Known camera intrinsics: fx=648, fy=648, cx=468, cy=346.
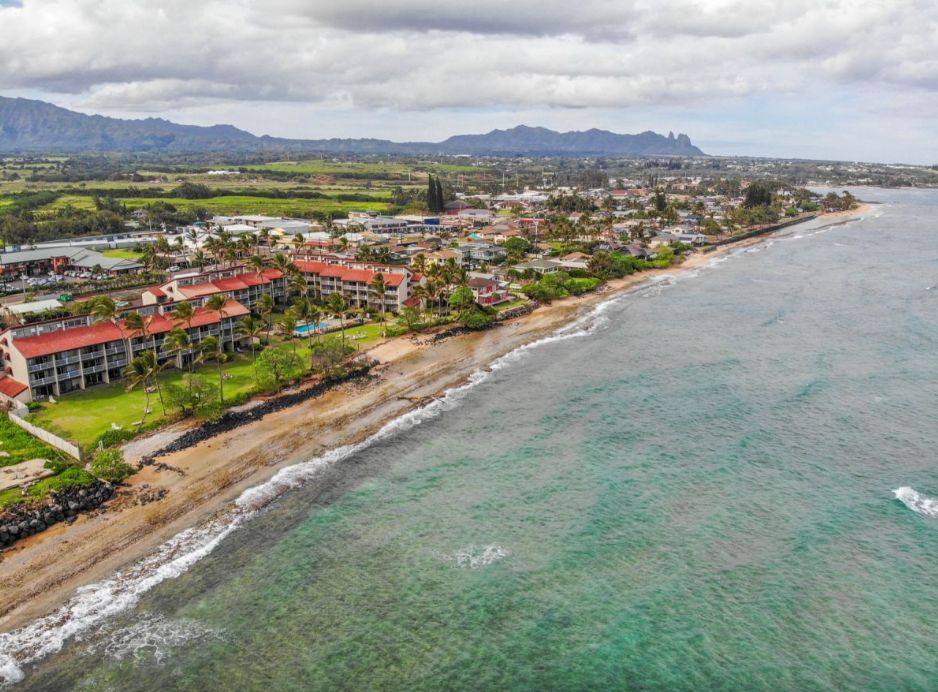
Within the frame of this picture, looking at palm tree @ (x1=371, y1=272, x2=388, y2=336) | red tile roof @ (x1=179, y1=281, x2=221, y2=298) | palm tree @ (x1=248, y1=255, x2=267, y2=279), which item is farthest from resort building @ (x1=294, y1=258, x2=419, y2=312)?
red tile roof @ (x1=179, y1=281, x2=221, y2=298)

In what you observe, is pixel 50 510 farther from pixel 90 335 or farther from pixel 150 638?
pixel 90 335

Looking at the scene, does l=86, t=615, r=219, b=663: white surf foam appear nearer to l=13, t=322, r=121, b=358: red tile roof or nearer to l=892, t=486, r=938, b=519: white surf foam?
l=13, t=322, r=121, b=358: red tile roof

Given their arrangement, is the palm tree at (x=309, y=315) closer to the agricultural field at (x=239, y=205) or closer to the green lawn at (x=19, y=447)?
the green lawn at (x=19, y=447)

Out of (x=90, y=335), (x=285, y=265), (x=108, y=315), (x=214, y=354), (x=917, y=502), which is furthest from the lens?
(x=285, y=265)

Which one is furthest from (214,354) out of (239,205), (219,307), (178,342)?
(239,205)

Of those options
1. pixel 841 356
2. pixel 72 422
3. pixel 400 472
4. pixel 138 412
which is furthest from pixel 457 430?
pixel 841 356

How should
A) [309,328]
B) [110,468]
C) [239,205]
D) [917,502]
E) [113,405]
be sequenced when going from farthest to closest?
[239,205]
[309,328]
[113,405]
[110,468]
[917,502]

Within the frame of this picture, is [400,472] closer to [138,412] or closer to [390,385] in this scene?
[390,385]
